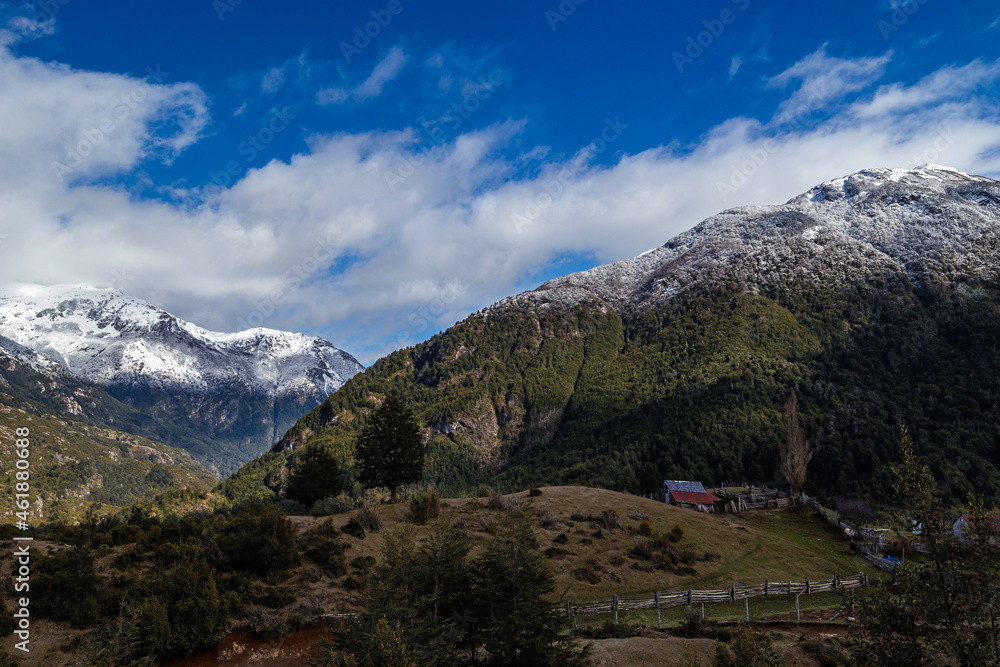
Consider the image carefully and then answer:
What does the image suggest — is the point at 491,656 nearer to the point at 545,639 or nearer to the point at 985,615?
the point at 545,639

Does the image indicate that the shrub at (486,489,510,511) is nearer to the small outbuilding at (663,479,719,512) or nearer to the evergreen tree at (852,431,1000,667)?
the small outbuilding at (663,479,719,512)

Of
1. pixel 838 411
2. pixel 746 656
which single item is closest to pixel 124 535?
pixel 746 656

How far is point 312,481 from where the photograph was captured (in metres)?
54.0

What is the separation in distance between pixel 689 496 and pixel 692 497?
484 mm

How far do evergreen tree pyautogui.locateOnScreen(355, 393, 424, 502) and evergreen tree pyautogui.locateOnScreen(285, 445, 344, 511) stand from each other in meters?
3.26

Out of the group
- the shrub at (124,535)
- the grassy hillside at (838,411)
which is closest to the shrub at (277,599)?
the shrub at (124,535)

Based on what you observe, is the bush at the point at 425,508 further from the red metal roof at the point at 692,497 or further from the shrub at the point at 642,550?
the red metal roof at the point at 692,497

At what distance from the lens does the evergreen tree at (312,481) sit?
53812mm

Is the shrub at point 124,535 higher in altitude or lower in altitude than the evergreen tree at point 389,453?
lower

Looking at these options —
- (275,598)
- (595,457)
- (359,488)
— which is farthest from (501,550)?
(595,457)

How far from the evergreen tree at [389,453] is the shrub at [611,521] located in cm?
2109

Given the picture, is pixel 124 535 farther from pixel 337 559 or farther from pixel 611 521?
pixel 611 521

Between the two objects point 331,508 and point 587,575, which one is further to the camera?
point 331,508

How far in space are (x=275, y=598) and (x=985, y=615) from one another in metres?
31.6
